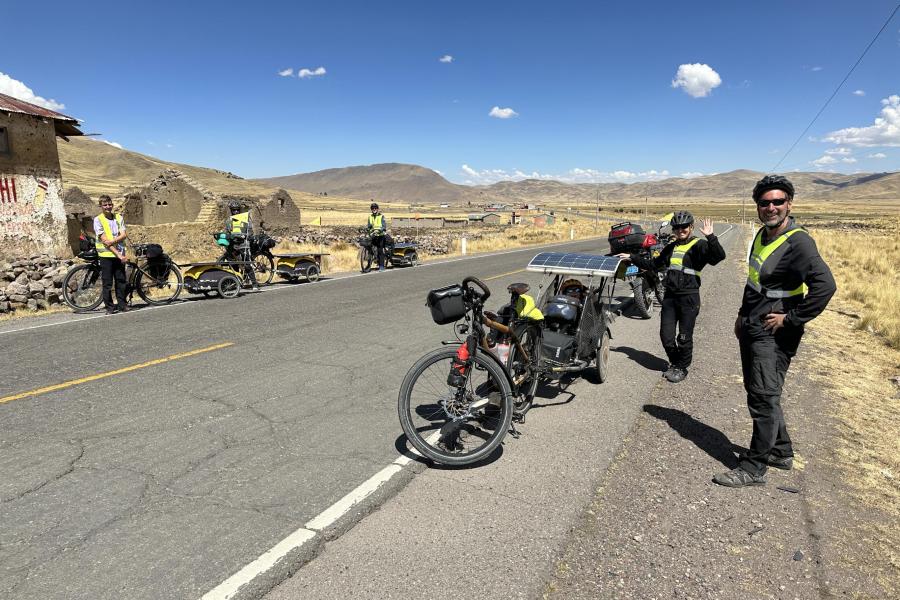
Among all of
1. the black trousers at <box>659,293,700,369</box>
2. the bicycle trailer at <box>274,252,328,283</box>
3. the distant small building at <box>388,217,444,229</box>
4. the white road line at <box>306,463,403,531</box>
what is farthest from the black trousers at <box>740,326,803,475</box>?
the distant small building at <box>388,217,444,229</box>

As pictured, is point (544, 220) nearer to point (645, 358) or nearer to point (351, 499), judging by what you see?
point (645, 358)

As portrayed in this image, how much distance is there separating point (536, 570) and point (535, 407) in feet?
8.20

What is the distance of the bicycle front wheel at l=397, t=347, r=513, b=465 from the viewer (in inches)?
147

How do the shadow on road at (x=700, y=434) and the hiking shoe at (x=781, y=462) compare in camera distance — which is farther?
the shadow on road at (x=700, y=434)

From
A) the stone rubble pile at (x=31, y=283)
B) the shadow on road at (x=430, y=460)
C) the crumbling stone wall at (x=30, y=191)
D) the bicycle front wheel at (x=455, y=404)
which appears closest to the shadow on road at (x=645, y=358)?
the shadow on road at (x=430, y=460)

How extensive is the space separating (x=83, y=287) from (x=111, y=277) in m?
0.68

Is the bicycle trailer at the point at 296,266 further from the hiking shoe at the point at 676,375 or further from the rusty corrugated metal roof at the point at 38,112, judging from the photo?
the hiking shoe at the point at 676,375

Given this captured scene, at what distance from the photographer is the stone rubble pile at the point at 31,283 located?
30.9 feet

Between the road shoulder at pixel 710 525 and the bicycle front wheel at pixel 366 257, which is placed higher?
the bicycle front wheel at pixel 366 257

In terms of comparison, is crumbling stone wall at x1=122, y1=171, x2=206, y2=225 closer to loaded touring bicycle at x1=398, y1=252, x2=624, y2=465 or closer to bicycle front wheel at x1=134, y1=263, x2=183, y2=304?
bicycle front wheel at x1=134, y1=263, x2=183, y2=304

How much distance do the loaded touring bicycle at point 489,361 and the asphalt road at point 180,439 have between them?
38 cm

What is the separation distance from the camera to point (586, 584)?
2.61 m

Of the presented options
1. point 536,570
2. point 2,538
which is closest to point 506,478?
point 536,570

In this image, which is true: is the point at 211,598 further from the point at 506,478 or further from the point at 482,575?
the point at 506,478
